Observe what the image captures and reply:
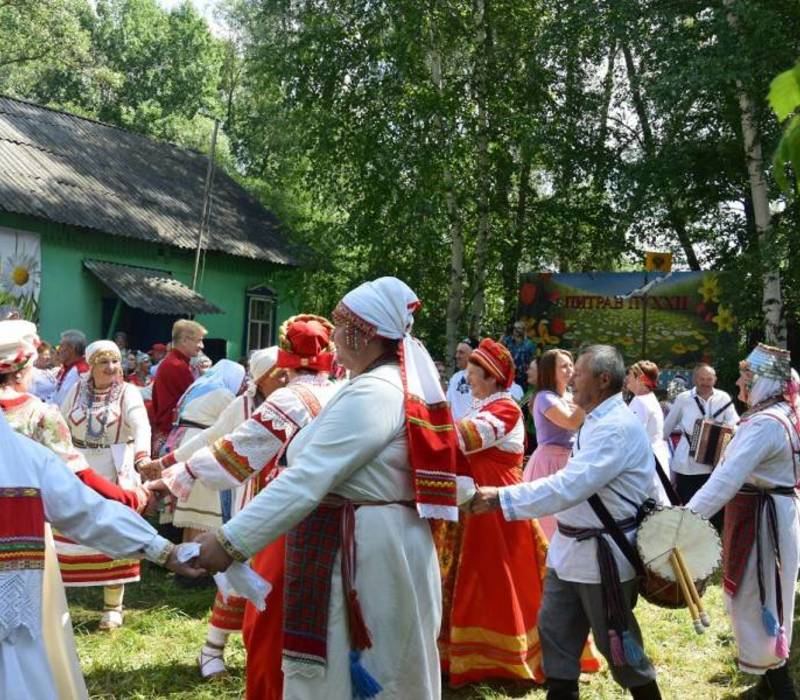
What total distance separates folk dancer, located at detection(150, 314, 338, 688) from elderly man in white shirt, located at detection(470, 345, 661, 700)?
90 cm

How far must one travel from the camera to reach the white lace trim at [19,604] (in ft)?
9.50

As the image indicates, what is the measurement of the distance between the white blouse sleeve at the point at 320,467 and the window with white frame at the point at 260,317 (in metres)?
20.0

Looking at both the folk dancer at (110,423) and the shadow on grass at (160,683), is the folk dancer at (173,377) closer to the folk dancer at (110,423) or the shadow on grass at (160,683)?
the folk dancer at (110,423)

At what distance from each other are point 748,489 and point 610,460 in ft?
4.55

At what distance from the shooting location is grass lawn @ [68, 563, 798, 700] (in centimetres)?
539

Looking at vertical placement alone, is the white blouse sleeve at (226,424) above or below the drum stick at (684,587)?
Answer: above

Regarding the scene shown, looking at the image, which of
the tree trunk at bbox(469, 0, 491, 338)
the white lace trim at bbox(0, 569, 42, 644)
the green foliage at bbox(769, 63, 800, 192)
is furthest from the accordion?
the tree trunk at bbox(469, 0, 491, 338)

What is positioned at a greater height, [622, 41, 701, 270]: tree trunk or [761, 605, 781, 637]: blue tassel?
[622, 41, 701, 270]: tree trunk

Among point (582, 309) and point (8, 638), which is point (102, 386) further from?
point (582, 309)

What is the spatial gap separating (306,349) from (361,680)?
6.04 ft

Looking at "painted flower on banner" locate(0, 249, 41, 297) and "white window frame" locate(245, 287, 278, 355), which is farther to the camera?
"white window frame" locate(245, 287, 278, 355)

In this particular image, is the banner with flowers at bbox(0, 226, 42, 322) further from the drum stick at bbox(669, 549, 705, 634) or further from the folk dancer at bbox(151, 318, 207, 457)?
the drum stick at bbox(669, 549, 705, 634)

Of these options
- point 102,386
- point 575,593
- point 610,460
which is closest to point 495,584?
point 575,593

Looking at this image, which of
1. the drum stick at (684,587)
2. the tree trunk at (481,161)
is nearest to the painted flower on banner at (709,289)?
the tree trunk at (481,161)
